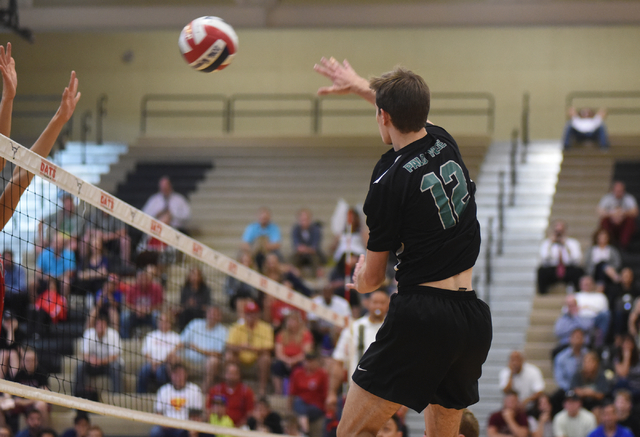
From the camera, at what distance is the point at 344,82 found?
4543mm

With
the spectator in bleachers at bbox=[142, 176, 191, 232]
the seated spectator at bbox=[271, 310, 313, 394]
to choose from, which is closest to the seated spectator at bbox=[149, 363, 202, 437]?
the seated spectator at bbox=[271, 310, 313, 394]

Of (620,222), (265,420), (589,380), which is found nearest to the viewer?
(265,420)

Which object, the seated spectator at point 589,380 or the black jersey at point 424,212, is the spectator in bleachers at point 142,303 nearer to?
the seated spectator at point 589,380

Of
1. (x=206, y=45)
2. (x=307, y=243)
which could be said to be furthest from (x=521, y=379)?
(x=206, y=45)

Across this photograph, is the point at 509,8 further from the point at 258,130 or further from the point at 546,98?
the point at 258,130

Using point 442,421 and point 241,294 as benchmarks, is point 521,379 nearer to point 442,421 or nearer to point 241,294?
point 241,294

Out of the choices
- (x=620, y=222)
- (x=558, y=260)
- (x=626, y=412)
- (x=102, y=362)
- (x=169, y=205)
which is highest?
(x=169, y=205)

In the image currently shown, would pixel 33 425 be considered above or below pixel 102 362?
below

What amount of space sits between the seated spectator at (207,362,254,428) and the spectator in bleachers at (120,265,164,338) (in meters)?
1.82

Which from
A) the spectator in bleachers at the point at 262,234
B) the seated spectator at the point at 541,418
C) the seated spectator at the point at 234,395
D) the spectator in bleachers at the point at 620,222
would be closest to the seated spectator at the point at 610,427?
the seated spectator at the point at 541,418

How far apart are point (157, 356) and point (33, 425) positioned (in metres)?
2.20

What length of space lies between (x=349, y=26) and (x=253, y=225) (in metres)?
4.18

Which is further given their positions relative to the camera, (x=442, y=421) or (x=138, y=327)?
(x=138, y=327)

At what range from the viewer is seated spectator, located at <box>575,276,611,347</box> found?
12.1 m
